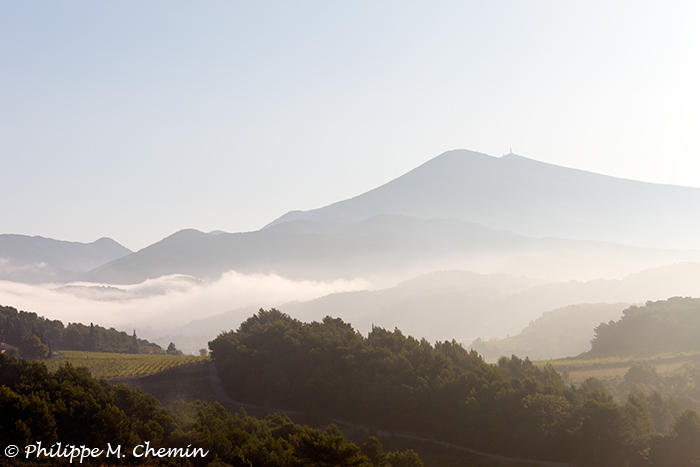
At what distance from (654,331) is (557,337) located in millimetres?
77168

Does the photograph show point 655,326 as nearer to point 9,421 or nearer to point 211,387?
point 211,387

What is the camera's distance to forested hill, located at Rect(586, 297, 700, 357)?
288ft

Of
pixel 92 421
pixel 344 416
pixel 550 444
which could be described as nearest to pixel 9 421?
pixel 92 421

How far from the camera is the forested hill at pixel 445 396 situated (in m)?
44.7

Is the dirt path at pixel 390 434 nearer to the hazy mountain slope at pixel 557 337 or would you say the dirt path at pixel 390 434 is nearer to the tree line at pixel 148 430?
the tree line at pixel 148 430

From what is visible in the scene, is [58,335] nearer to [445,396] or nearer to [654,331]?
[445,396]

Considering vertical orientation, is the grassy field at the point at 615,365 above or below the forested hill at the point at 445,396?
below

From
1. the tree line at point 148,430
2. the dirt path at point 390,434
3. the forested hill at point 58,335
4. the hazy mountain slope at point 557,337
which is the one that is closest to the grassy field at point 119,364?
the dirt path at point 390,434

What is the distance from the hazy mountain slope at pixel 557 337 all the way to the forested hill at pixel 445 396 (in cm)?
9008

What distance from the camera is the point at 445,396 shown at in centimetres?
5494

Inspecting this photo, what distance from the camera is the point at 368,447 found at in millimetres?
40344

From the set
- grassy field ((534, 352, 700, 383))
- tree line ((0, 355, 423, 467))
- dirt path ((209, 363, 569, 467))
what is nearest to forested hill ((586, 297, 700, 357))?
grassy field ((534, 352, 700, 383))

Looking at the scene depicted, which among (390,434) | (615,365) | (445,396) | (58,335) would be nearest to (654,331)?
(615,365)

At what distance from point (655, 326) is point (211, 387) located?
6917 cm
